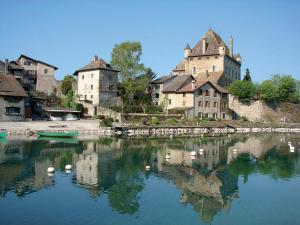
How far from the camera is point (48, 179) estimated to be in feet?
76.4

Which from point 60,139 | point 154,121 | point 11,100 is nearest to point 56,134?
point 60,139

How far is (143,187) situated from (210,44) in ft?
218

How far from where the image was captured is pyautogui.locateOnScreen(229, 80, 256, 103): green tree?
7669cm

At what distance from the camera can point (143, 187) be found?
2228 centimetres

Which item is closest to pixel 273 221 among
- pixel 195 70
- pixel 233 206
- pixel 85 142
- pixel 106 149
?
pixel 233 206

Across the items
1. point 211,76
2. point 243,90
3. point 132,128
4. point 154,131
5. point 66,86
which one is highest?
point 211,76

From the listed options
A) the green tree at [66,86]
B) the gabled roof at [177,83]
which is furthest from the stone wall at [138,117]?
the green tree at [66,86]

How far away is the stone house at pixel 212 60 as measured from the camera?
80.7 m

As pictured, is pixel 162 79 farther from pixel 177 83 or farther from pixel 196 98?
pixel 196 98

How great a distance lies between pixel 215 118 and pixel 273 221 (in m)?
55.5

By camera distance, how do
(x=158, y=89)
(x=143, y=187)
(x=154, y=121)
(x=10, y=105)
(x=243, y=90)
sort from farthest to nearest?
(x=243, y=90), (x=158, y=89), (x=154, y=121), (x=10, y=105), (x=143, y=187)

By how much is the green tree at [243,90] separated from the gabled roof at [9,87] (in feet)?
143

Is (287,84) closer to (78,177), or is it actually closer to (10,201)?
(78,177)

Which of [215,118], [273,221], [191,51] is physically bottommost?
[273,221]
